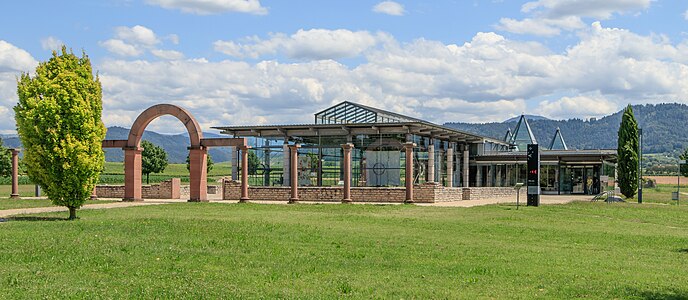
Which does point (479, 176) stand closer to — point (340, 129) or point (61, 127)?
point (340, 129)

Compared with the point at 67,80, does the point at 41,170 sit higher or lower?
lower

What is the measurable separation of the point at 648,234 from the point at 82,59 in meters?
19.0

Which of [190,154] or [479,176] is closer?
[190,154]

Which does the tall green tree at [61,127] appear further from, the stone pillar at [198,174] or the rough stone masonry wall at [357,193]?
the rough stone masonry wall at [357,193]

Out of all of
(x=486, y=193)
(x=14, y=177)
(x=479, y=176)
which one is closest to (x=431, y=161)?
(x=486, y=193)

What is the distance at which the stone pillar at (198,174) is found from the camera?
116 ft

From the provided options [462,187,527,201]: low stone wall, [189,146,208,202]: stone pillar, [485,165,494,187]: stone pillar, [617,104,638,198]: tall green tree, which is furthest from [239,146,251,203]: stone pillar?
[485,165,494,187]: stone pillar

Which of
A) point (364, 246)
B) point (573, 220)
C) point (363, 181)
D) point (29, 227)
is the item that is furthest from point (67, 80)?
point (363, 181)

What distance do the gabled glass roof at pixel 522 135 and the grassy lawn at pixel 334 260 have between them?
5864 cm

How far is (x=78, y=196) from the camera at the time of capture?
22438 mm

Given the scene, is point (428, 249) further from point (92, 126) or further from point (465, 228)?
point (92, 126)

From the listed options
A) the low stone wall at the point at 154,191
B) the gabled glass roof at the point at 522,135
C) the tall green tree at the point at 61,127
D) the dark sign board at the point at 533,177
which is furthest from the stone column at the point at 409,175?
the gabled glass roof at the point at 522,135

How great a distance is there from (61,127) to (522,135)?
6771 centimetres

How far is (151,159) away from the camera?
88438mm
